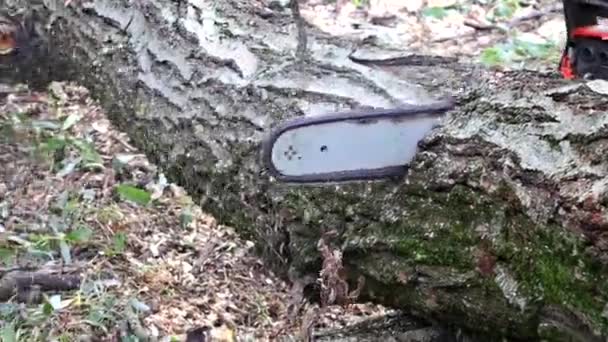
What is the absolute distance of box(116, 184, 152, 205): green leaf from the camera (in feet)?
8.12

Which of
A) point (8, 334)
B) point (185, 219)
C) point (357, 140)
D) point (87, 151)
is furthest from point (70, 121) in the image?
point (357, 140)

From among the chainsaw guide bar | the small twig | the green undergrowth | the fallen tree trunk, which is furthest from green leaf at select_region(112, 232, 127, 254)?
the chainsaw guide bar

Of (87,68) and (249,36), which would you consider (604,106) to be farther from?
(87,68)

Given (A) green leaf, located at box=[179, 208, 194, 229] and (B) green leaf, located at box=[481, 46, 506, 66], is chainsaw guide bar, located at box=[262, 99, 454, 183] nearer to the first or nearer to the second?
(A) green leaf, located at box=[179, 208, 194, 229]

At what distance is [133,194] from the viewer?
2.48m

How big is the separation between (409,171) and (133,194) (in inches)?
53.3

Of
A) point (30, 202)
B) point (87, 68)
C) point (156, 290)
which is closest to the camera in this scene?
point (87, 68)

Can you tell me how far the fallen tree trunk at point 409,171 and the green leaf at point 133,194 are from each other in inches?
26.8

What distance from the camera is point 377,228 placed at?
130cm

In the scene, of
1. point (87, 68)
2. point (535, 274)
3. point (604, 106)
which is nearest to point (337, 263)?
point (535, 274)

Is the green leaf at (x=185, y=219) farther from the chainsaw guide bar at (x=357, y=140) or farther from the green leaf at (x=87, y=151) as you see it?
the chainsaw guide bar at (x=357, y=140)

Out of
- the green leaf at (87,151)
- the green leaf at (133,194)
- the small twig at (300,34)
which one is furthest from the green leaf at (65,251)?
the small twig at (300,34)

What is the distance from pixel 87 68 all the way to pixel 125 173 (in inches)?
27.4

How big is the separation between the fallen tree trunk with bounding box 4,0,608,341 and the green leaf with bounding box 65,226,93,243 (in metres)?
0.52
